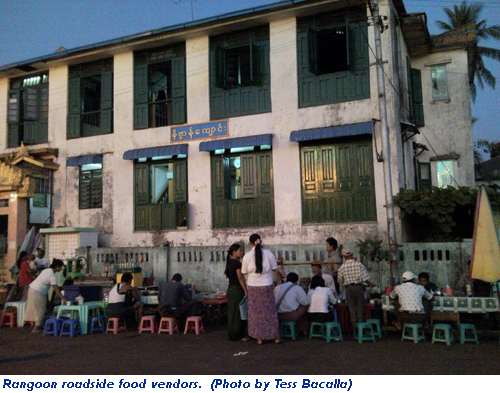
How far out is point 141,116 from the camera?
16.1m

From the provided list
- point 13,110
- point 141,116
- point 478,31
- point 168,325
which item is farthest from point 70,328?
point 478,31

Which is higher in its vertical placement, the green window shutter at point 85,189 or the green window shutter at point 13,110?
the green window shutter at point 13,110

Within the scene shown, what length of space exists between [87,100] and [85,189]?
3.20m

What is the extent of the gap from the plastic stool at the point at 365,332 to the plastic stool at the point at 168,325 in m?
3.49

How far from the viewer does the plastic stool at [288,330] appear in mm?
8727

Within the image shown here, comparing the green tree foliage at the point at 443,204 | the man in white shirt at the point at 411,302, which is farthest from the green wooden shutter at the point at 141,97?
the man in white shirt at the point at 411,302

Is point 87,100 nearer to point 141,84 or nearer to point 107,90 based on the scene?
point 107,90

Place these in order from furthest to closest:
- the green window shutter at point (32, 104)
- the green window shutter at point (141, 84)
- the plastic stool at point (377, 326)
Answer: the green window shutter at point (32, 104) < the green window shutter at point (141, 84) < the plastic stool at point (377, 326)

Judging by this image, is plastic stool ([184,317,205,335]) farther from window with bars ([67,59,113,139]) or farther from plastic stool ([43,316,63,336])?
window with bars ([67,59,113,139])

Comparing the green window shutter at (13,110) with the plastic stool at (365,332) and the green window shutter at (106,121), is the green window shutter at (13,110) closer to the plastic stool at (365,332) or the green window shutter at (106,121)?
the green window shutter at (106,121)

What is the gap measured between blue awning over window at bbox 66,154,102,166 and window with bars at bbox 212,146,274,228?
13.3ft

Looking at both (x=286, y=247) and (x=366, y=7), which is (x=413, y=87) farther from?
(x=286, y=247)

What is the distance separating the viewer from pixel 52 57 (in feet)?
55.1

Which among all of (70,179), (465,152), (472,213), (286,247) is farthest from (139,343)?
(465,152)
